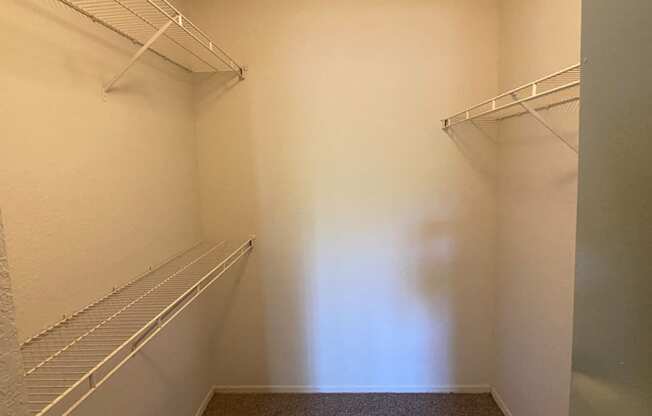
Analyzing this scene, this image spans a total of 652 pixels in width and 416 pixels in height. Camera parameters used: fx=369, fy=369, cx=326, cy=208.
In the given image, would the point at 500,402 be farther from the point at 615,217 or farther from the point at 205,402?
the point at 615,217

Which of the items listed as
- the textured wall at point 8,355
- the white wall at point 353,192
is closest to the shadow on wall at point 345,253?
the white wall at point 353,192

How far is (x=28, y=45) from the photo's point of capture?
0.96 m

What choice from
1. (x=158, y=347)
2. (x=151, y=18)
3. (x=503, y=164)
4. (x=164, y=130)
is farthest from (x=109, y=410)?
(x=503, y=164)

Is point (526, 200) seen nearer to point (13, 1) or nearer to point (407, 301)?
point (407, 301)

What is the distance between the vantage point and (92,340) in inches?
39.6

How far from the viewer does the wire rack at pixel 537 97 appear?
1.06m

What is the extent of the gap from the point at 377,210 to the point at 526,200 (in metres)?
0.73

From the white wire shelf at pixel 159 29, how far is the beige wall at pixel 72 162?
52mm

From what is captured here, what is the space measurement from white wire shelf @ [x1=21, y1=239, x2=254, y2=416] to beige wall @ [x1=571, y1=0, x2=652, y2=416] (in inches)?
34.7

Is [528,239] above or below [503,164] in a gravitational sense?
below

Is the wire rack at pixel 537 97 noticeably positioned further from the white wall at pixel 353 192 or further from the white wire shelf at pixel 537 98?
the white wall at pixel 353 192

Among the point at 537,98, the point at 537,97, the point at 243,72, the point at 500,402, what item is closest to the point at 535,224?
the point at 537,98

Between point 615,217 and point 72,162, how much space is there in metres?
1.33

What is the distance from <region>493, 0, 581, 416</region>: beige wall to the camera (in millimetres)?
1389
